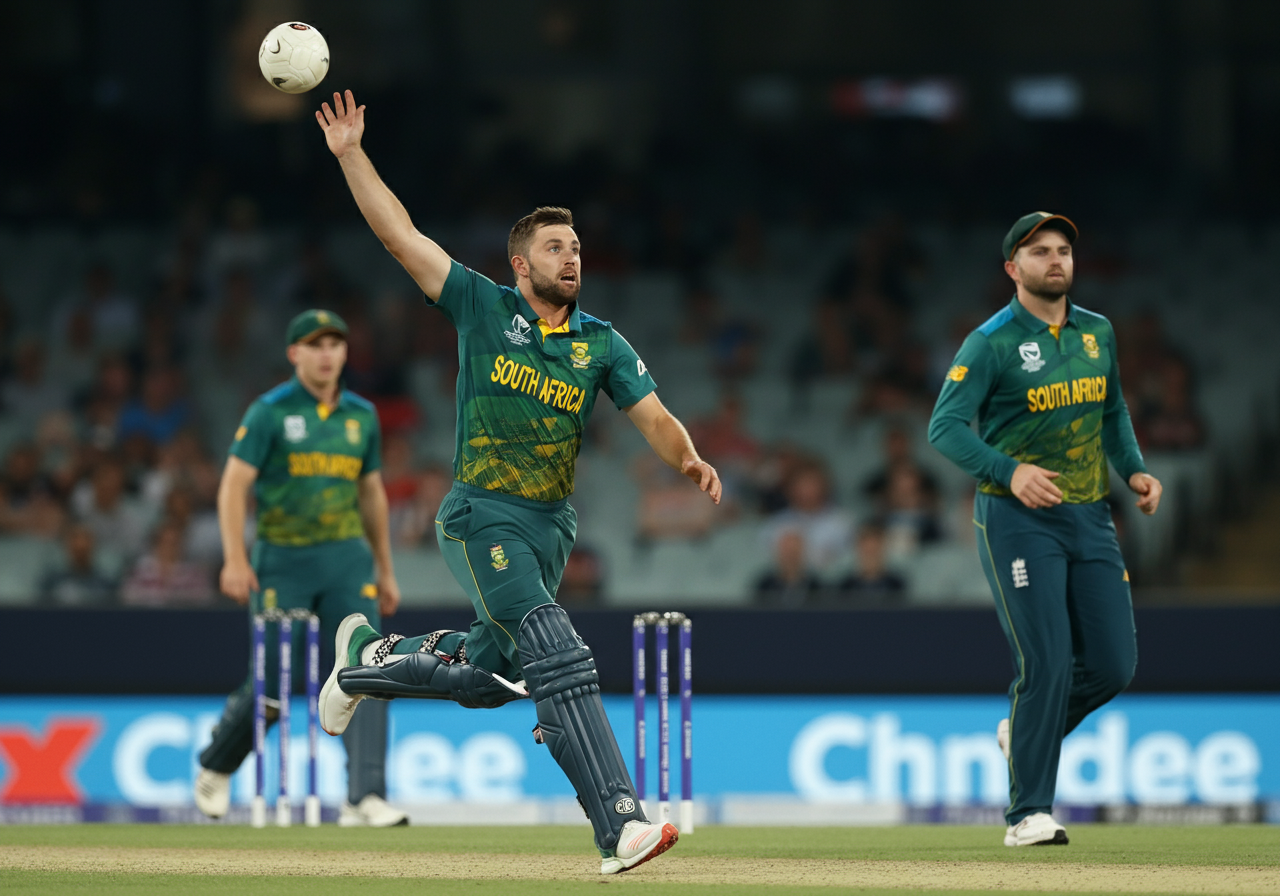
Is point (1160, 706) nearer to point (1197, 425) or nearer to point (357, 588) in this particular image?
point (1197, 425)

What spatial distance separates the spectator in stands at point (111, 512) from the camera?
12.4 meters

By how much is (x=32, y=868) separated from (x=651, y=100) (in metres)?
14.2

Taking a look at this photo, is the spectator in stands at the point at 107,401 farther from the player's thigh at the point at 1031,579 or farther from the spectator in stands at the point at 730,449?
the player's thigh at the point at 1031,579

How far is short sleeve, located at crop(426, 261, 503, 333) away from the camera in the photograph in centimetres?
576

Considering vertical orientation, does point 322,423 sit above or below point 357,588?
above

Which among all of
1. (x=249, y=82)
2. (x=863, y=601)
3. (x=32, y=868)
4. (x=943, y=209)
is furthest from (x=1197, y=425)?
(x=249, y=82)

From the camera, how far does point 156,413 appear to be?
44.8 ft

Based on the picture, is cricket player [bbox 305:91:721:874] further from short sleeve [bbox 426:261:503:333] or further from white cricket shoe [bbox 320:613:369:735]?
white cricket shoe [bbox 320:613:369:735]

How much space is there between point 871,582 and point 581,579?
6.33 feet

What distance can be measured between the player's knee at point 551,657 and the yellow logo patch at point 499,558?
172 mm

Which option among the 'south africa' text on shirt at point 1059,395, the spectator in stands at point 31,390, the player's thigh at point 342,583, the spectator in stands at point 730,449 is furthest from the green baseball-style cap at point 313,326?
the spectator in stands at point 31,390

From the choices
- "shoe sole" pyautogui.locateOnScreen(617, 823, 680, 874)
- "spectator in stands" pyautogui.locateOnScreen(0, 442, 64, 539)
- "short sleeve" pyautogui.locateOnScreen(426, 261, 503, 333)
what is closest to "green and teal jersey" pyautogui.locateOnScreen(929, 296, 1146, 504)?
"short sleeve" pyautogui.locateOnScreen(426, 261, 503, 333)

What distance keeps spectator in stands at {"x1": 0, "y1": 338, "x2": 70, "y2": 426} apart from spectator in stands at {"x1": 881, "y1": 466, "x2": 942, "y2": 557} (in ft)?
21.6

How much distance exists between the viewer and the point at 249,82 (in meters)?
19.0
